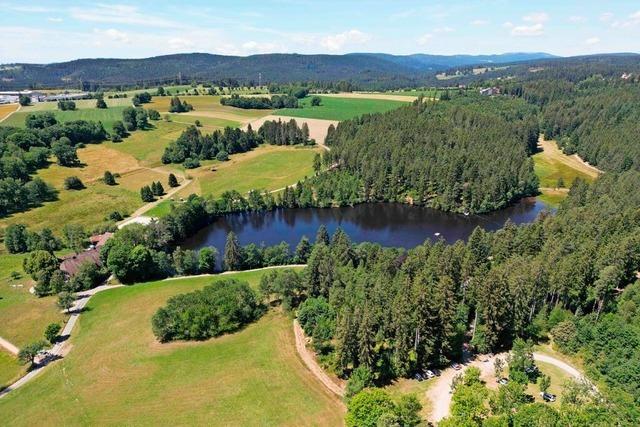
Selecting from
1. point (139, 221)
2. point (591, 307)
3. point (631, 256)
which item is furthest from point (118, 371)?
point (631, 256)

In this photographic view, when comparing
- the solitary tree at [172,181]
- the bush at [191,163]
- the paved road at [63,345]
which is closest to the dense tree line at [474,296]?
the paved road at [63,345]

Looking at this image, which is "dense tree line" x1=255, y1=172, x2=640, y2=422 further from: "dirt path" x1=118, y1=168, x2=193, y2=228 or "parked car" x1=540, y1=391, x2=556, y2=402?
"dirt path" x1=118, y1=168, x2=193, y2=228

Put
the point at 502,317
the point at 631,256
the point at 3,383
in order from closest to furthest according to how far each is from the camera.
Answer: the point at 3,383
the point at 502,317
the point at 631,256

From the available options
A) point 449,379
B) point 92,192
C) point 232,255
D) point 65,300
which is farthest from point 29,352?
point 92,192

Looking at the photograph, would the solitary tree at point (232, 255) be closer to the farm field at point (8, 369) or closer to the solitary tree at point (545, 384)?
the farm field at point (8, 369)

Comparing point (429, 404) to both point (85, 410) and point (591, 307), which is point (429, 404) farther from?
point (85, 410)

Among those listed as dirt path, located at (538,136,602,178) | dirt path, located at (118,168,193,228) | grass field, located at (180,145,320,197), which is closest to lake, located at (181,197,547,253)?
dirt path, located at (118,168,193,228)
